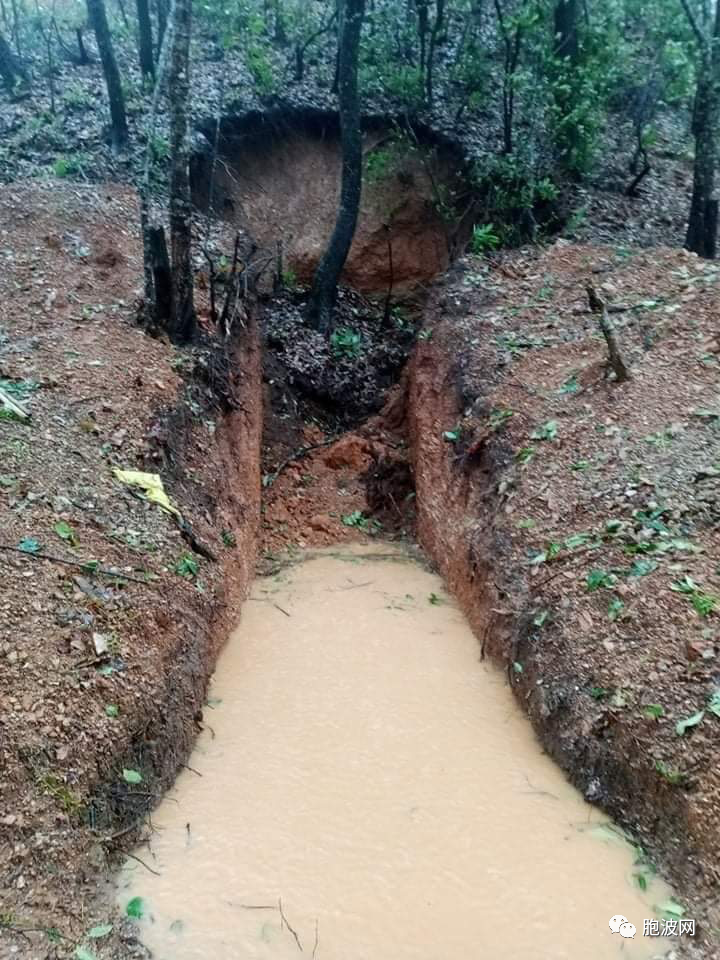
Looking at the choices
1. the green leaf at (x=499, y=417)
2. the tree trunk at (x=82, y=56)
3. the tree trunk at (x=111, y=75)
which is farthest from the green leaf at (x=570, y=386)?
the tree trunk at (x=82, y=56)

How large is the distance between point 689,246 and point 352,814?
9.60 meters

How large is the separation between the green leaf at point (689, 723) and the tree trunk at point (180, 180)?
6.90 meters

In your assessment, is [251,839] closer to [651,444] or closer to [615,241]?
[651,444]

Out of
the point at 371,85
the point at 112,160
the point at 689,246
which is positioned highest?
the point at 371,85

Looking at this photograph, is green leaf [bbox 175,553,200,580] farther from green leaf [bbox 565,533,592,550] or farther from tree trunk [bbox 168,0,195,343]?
tree trunk [bbox 168,0,195,343]

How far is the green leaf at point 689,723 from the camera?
16.5 ft

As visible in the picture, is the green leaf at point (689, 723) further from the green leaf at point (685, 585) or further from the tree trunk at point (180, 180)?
the tree trunk at point (180, 180)

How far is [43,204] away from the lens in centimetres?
1146

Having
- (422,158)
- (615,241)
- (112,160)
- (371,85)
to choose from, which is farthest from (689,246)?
(112,160)

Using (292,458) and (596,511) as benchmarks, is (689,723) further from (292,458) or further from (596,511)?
(292,458)

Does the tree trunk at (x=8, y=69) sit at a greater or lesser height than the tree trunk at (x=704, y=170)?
greater

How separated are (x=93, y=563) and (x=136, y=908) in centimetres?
245

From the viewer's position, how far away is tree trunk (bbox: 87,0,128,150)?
12984 mm

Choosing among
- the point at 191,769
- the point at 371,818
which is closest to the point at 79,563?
the point at 191,769
